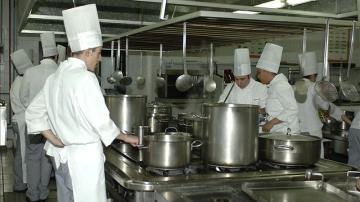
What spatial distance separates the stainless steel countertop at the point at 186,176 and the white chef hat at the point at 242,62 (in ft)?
3.58

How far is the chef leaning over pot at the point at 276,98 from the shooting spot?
8.68 feet

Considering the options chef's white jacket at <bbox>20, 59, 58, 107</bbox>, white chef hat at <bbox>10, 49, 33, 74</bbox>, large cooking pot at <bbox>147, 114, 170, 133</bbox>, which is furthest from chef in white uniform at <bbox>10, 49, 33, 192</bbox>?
large cooking pot at <bbox>147, 114, 170, 133</bbox>

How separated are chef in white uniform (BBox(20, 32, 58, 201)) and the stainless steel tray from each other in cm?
253

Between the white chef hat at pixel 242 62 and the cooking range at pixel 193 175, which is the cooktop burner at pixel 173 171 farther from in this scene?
the white chef hat at pixel 242 62

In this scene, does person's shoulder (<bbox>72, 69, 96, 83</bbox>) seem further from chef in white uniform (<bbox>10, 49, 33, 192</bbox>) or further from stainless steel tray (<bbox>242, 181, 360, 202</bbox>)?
A: chef in white uniform (<bbox>10, 49, 33, 192</bbox>)

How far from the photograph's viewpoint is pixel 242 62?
283cm

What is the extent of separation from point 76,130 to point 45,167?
2178 millimetres

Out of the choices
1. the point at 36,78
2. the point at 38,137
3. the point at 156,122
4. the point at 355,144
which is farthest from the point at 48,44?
the point at 355,144

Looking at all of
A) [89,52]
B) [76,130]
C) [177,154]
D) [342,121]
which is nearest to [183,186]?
[177,154]

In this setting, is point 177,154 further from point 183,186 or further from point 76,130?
point 76,130

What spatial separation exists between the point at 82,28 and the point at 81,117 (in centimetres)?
38

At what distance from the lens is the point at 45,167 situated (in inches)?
142

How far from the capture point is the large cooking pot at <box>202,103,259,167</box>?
168 cm

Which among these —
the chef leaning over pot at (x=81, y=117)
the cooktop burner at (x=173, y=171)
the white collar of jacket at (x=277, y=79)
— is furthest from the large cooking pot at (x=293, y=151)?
the white collar of jacket at (x=277, y=79)
